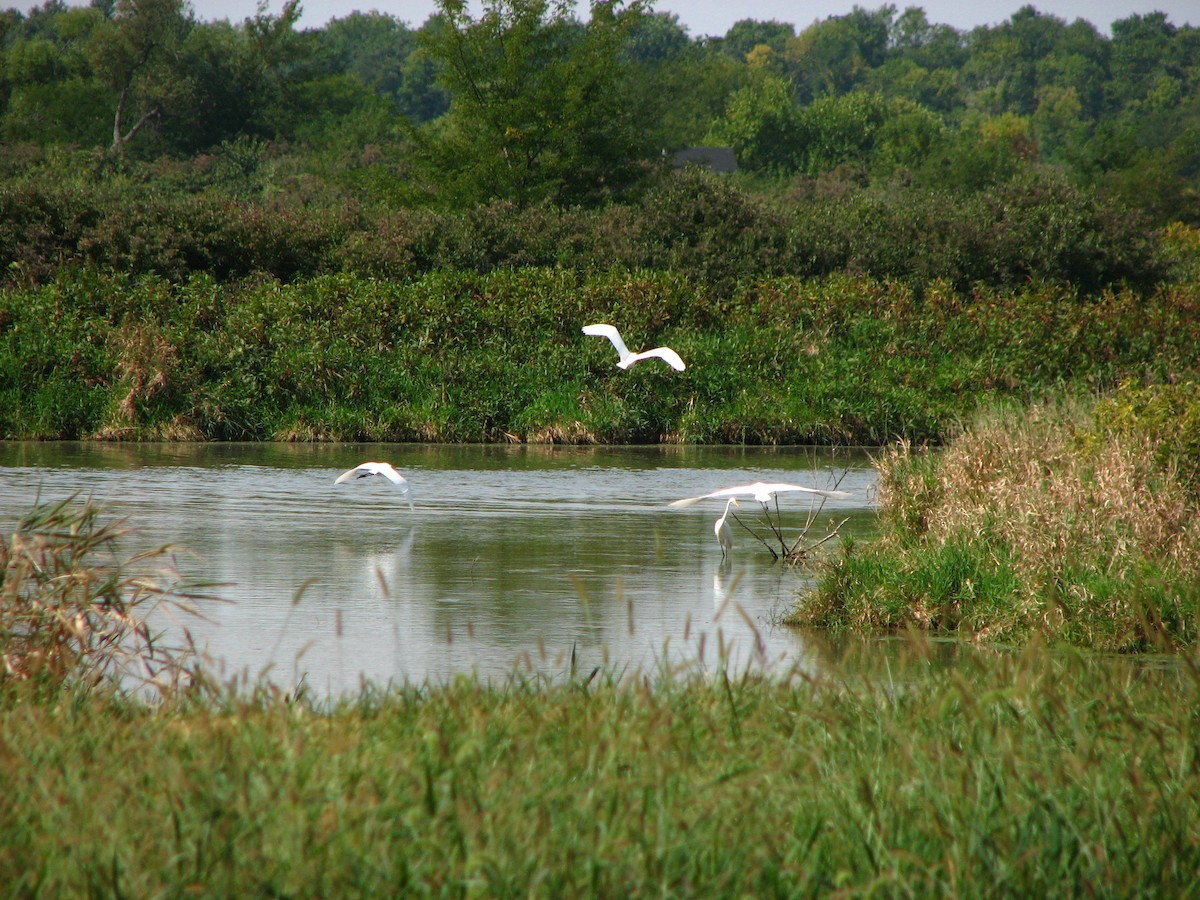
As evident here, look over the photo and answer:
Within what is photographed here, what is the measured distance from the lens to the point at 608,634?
8625 mm

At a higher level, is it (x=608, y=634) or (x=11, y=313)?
(x=11, y=313)

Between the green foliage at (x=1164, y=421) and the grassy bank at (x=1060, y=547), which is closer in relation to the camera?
the grassy bank at (x=1060, y=547)

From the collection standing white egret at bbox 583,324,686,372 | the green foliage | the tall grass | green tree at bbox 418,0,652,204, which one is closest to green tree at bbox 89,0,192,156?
green tree at bbox 418,0,652,204

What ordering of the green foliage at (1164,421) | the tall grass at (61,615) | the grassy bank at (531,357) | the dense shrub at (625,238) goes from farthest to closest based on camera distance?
the dense shrub at (625,238)
the grassy bank at (531,357)
the green foliage at (1164,421)
the tall grass at (61,615)

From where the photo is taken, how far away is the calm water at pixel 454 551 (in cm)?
795

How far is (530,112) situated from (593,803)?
114 feet

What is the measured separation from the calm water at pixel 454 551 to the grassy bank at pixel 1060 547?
2.28 ft

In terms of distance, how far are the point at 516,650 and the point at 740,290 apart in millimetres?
20578

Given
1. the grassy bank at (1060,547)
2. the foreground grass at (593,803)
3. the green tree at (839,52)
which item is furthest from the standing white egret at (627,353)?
the green tree at (839,52)

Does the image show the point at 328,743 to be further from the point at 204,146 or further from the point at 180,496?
the point at 204,146

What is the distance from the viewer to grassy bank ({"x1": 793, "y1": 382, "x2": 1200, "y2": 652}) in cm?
823

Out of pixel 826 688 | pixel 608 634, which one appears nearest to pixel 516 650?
pixel 608 634

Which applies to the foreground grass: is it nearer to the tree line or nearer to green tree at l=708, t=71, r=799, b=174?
the tree line

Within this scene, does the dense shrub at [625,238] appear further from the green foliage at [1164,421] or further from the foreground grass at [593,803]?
the foreground grass at [593,803]
